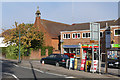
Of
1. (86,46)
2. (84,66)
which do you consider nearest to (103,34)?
(86,46)

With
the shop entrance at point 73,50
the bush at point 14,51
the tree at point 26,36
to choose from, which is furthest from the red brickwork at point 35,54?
the shop entrance at point 73,50

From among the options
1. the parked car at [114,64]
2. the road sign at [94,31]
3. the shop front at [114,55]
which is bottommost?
the parked car at [114,64]

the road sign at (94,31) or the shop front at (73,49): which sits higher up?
the road sign at (94,31)

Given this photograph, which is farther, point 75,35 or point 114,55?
point 75,35

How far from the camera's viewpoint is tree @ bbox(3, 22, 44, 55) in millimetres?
36312

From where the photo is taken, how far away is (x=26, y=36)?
3716 centimetres

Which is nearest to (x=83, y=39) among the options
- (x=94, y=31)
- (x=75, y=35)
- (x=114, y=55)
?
(x=75, y=35)

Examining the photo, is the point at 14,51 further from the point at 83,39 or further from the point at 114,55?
the point at 114,55

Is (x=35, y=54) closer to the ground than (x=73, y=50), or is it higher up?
closer to the ground

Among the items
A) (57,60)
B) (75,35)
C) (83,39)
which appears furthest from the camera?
(75,35)

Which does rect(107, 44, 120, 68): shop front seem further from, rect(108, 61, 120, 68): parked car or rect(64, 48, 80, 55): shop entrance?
rect(64, 48, 80, 55): shop entrance

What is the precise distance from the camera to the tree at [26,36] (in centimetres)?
3631

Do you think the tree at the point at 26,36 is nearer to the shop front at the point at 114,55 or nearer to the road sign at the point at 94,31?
the shop front at the point at 114,55

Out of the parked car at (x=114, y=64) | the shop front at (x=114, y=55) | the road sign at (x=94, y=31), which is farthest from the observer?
the shop front at (x=114, y=55)
